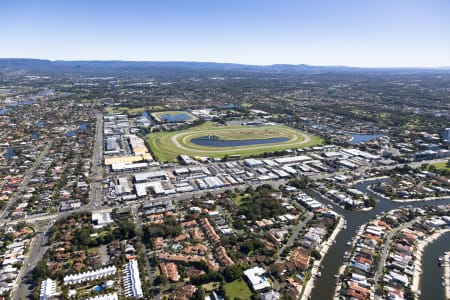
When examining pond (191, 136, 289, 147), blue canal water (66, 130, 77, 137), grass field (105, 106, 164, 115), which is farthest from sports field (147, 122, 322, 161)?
grass field (105, 106, 164, 115)

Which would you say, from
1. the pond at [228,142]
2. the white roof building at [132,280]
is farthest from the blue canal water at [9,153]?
the white roof building at [132,280]

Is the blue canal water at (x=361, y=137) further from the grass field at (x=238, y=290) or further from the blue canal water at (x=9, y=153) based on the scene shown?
the blue canal water at (x=9, y=153)

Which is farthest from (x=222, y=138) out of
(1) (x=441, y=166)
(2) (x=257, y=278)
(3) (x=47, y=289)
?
(3) (x=47, y=289)

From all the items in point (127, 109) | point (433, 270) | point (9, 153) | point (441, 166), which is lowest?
point (9, 153)

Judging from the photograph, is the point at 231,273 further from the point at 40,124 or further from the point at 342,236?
the point at 40,124

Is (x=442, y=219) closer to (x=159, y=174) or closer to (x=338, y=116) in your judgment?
(x=159, y=174)

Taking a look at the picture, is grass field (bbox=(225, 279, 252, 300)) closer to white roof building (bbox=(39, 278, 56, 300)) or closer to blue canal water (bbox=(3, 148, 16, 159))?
white roof building (bbox=(39, 278, 56, 300))
